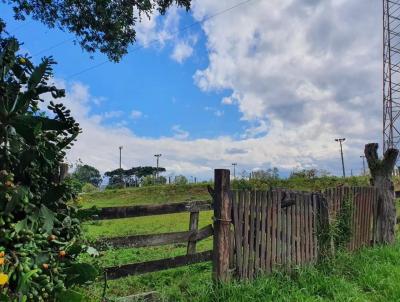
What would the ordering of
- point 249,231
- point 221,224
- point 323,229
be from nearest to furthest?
point 221,224 < point 249,231 < point 323,229

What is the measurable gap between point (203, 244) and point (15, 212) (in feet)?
30.5

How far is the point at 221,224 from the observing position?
5.75 m

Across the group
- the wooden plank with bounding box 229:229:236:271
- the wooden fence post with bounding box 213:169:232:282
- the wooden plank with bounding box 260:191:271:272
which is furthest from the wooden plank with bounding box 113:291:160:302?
the wooden plank with bounding box 260:191:271:272

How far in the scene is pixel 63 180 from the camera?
2.59 m

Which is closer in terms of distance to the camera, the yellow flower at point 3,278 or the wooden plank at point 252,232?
the yellow flower at point 3,278

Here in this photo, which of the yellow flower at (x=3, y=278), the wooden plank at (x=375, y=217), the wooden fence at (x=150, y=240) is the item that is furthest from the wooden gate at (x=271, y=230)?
the yellow flower at (x=3, y=278)

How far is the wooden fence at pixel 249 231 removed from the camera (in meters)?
5.66

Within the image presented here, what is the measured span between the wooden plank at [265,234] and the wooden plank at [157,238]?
2.63ft

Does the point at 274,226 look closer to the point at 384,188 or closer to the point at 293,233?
the point at 293,233

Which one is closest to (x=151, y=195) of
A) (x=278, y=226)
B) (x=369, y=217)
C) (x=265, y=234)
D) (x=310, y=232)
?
(x=369, y=217)

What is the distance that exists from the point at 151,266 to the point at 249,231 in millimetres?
1455

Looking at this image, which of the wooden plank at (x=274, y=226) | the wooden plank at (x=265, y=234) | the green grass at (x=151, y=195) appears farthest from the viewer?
the green grass at (x=151, y=195)

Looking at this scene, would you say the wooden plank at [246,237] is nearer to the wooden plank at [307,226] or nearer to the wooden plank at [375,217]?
the wooden plank at [307,226]

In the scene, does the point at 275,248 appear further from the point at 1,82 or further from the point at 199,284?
the point at 1,82
